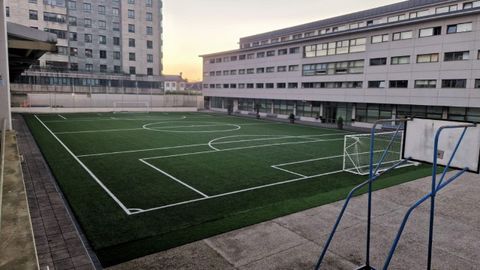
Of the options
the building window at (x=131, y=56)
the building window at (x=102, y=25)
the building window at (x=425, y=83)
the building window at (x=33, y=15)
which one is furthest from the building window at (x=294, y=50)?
the building window at (x=33, y=15)

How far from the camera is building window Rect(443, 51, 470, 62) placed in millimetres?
32875

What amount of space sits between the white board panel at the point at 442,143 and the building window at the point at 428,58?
32.5 metres

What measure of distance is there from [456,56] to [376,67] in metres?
8.90

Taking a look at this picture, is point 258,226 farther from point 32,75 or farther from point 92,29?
point 92,29

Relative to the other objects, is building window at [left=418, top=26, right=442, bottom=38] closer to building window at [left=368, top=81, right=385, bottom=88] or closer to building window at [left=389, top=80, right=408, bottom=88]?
building window at [left=389, top=80, right=408, bottom=88]

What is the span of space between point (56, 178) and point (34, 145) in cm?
997

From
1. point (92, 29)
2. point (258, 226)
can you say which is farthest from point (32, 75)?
point (258, 226)

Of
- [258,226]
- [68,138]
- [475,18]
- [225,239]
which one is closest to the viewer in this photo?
[225,239]

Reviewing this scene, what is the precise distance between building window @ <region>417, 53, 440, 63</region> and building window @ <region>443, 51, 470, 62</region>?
34.4 inches

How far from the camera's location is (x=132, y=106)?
63.8 m

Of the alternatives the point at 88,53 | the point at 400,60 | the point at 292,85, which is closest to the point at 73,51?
the point at 88,53

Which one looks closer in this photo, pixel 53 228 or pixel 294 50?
pixel 53 228

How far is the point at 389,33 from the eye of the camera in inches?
1561

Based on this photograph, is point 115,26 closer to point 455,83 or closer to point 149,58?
point 149,58
